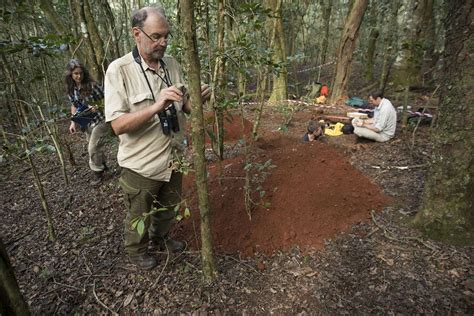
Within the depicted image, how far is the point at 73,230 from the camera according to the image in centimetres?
323

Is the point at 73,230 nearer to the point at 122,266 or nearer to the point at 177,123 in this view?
the point at 122,266

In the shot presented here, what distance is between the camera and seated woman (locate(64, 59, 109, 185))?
3.73 meters

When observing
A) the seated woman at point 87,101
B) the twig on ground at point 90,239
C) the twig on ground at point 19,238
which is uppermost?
the seated woman at point 87,101

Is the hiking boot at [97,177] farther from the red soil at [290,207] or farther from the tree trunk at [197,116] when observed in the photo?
the tree trunk at [197,116]

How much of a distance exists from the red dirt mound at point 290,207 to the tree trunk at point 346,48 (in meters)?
5.27

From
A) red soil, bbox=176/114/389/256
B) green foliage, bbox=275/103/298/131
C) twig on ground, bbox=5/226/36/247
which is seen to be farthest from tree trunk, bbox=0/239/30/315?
green foliage, bbox=275/103/298/131

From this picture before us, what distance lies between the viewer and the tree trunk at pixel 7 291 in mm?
1509

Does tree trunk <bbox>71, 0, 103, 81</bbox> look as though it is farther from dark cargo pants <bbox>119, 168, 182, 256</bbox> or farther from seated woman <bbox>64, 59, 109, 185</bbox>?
dark cargo pants <bbox>119, 168, 182, 256</bbox>

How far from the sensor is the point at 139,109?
201 centimetres

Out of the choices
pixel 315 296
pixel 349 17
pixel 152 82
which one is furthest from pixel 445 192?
pixel 349 17

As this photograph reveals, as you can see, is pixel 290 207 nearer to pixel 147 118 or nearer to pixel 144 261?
pixel 144 261

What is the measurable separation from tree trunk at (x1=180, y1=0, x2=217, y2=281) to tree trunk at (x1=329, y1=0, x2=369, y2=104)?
7.28 metres

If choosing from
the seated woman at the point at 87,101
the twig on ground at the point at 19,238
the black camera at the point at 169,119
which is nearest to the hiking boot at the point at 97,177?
the seated woman at the point at 87,101

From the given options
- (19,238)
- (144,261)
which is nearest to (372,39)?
(144,261)
